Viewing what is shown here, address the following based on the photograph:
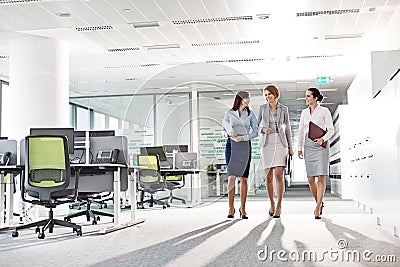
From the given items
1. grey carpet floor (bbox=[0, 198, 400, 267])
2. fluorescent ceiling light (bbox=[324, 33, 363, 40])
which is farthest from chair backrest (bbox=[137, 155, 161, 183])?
grey carpet floor (bbox=[0, 198, 400, 267])

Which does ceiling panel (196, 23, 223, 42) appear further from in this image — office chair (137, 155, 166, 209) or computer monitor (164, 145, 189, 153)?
computer monitor (164, 145, 189, 153)

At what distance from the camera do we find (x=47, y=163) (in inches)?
228

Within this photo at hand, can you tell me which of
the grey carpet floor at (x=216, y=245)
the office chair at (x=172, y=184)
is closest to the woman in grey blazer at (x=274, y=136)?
the grey carpet floor at (x=216, y=245)

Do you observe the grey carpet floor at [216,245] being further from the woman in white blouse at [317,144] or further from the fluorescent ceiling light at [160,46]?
the fluorescent ceiling light at [160,46]

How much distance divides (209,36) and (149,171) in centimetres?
259

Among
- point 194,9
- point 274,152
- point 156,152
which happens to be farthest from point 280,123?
point 156,152

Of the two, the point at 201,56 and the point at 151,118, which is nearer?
the point at 201,56

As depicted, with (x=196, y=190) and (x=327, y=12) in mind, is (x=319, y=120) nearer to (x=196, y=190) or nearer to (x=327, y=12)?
(x=327, y=12)

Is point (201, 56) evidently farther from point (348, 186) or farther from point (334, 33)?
Result: point (348, 186)

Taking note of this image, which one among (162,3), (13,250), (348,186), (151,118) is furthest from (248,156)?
(151,118)

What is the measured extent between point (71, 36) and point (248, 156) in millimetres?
3976

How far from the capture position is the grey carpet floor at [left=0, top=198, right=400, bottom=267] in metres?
3.74

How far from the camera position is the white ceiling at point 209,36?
760cm

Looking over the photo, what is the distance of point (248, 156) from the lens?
670cm
